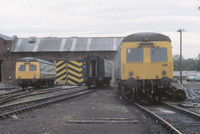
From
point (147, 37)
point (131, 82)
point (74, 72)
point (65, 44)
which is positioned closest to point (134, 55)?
point (147, 37)

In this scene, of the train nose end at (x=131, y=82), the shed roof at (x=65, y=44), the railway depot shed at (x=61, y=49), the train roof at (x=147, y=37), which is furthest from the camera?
the shed roof at (x=65, y=44)

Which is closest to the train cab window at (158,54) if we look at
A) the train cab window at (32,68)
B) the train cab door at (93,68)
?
the train cab door at (93,68)

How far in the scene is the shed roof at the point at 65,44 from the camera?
38375 millimetres

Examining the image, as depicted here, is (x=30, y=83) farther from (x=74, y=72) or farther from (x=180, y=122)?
(x=180, y=122)

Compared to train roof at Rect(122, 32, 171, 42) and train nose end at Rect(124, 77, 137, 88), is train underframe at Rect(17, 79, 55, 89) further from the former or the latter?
train nose end at Rect(124, 77, 137, 88)

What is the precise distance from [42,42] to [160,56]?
1237 inches

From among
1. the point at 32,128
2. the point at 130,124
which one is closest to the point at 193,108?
the point at 130,124

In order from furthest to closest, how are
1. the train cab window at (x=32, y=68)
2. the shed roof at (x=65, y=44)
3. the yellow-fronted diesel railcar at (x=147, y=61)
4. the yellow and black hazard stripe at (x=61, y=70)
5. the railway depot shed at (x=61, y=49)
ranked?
the shed roof at (x=65, y=44) → the railway depot shed at (x=61, y=49) → the yellow and black hazard stripe at (x=61, y=70) → the train cab window at (x=32, y=68) → the yellow-fronted diesel railcar at (x=147, y=61)

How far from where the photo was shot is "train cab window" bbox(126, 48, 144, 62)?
447 inches

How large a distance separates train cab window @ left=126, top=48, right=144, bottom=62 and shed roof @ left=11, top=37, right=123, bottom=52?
1031 inches

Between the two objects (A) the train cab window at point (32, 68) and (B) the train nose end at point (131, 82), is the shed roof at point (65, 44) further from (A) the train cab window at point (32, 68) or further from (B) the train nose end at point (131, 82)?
(B) the train nose end at point (131, 82)

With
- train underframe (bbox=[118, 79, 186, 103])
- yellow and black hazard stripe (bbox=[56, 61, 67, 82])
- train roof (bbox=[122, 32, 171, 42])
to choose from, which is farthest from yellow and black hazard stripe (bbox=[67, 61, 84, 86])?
train roof (bbox=[122, 32, 171, 42])

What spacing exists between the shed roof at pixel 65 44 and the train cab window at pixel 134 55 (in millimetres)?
26175

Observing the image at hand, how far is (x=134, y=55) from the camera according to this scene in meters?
11.4
